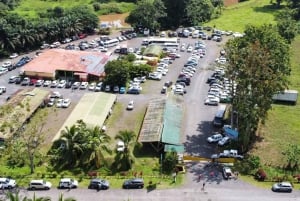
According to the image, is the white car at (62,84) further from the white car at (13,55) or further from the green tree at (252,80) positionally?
the green tree at (252,80)

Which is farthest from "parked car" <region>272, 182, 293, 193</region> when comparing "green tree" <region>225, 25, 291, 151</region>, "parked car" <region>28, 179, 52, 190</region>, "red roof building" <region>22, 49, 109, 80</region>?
"red roof building" <region>22, 49, 109, 80</region>

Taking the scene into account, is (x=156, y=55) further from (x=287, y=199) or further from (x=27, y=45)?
(x=287, y=199)

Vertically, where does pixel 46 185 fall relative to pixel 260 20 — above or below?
below

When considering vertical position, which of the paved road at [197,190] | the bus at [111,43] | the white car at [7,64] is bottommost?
the paved road at [197,190]

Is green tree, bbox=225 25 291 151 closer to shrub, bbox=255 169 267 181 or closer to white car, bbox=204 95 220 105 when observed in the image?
shrub, bbox=255 169 267 181

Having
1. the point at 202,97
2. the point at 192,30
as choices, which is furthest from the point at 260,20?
the point at 202,97

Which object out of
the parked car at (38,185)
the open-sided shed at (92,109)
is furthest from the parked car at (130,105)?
the parked car at (38,185)
